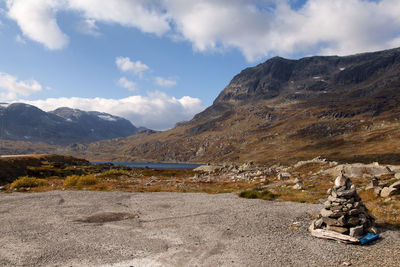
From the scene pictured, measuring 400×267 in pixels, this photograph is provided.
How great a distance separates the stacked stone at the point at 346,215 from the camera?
47.1ft

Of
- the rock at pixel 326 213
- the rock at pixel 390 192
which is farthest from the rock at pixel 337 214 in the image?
the rock at pixel 390 192

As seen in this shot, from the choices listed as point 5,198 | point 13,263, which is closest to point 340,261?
point 13,263

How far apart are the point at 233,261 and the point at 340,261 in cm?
485

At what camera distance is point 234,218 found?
19.5 m

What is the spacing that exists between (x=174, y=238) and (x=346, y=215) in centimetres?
1008

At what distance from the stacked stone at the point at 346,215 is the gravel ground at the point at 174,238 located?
35.7 inches

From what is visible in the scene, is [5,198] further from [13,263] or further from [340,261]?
[340,261]

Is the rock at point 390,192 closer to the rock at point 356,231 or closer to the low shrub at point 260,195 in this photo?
the low shrub at point 260,195

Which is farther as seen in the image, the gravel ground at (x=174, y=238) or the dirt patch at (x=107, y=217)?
the dirt patch at (x=107, y=217)

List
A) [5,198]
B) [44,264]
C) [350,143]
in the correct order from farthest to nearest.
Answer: [350,143] → [5,198] → [44,264]

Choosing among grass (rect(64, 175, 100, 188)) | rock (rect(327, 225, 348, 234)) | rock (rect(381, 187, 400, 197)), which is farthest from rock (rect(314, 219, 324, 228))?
grass (rect(64, 175, 100, 188))

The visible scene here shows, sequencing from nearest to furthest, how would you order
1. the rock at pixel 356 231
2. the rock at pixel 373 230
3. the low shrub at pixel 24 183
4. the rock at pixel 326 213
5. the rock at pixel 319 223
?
the rock at pixel 356 231 → the rock at pixel 373 230 → the rock at pixel 326 213 → the rock at pixel 319 223 → the low shrub at pixel 24 183

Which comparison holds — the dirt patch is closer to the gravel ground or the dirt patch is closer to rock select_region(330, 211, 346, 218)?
the gravel ground

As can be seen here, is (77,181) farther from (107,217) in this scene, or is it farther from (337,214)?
(337,214)
